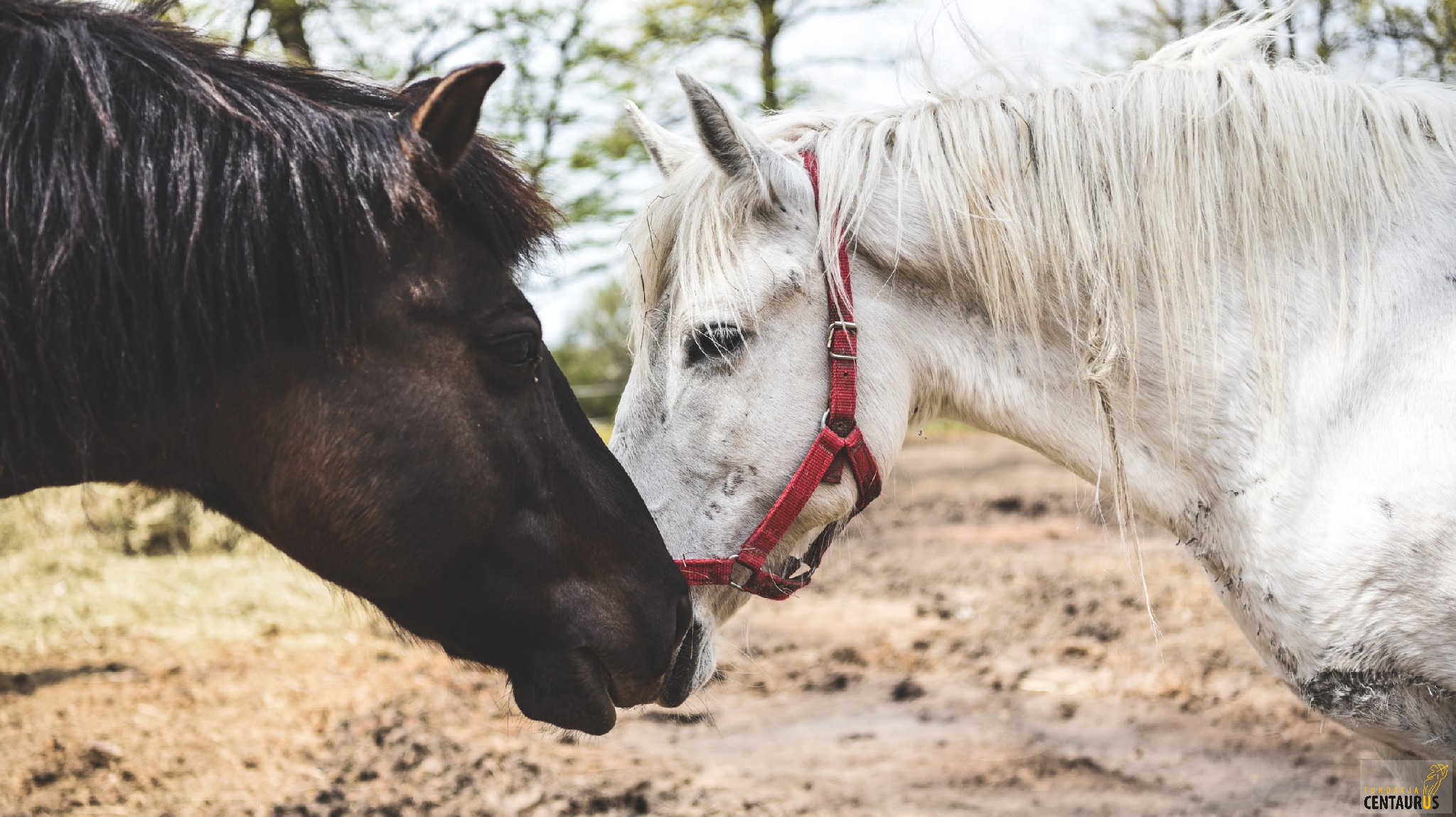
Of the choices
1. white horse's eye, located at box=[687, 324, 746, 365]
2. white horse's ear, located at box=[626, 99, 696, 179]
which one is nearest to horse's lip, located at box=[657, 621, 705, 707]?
white horse's eye, located at box=[687, 324, 746, 365]

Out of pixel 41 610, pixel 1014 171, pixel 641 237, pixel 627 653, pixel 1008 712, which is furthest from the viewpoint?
pixel 41 610

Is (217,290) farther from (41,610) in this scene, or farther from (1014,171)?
(41,610)

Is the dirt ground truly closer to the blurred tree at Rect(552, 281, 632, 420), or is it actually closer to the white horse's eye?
the white horse's eye

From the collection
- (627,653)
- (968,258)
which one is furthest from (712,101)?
(627,653)

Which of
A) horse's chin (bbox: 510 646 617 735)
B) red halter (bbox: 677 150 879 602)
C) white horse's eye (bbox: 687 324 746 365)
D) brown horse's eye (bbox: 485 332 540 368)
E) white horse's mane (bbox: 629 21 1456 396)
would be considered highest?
white horse's mane (bbox: 629 21 1456 396)

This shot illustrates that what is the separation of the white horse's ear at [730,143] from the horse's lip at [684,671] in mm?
961

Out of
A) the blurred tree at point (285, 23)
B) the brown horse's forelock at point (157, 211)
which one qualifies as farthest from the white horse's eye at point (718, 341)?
the blurred tree at point (285, 23)

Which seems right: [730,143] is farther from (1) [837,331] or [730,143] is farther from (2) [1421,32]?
(2) [1421,32]

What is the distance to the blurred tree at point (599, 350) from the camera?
15.1 meters

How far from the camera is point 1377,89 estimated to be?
196 cm

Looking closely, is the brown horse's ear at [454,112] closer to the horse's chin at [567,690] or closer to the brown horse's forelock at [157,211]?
the brown horse's forelock at [157,211]

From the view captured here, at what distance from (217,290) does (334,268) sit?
169 mm

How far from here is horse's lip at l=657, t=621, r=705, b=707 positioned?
6.94 feet

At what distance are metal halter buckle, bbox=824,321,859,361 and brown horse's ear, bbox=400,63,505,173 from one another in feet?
2.64
